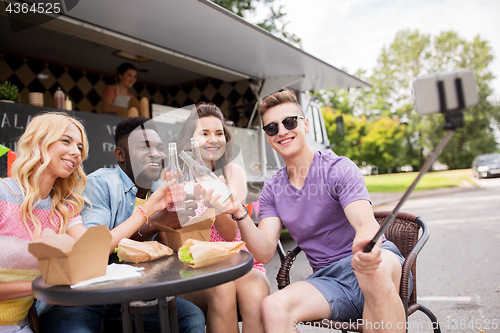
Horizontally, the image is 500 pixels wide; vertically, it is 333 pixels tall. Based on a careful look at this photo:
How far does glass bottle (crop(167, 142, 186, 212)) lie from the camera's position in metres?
1.37

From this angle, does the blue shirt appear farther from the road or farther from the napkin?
the road

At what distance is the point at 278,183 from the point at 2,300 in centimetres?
132

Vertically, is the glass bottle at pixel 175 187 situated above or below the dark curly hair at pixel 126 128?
below

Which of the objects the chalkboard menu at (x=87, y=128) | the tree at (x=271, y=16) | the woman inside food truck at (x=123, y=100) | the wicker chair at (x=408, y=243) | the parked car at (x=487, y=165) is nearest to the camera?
the wicker chair at (x=408, y=243)

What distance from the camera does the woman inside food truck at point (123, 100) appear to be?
15.8 feet

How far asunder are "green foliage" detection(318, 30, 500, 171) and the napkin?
1006 mm

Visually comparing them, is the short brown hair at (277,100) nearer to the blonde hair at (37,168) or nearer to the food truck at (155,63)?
the food truck at (155,63)

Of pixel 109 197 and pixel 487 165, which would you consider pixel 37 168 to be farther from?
pixel 487 165

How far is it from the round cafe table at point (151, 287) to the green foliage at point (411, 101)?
75 cm

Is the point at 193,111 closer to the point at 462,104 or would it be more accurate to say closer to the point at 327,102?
the point at 462,104

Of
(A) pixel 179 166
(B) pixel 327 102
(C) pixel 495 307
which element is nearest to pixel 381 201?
(B) pixel 327 102

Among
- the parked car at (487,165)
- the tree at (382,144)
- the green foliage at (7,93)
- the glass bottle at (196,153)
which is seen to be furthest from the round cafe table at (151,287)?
the parked car at (487,165)

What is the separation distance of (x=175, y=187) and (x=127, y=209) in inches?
23.5

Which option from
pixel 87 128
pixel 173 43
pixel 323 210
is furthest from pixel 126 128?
pixel 173 43
